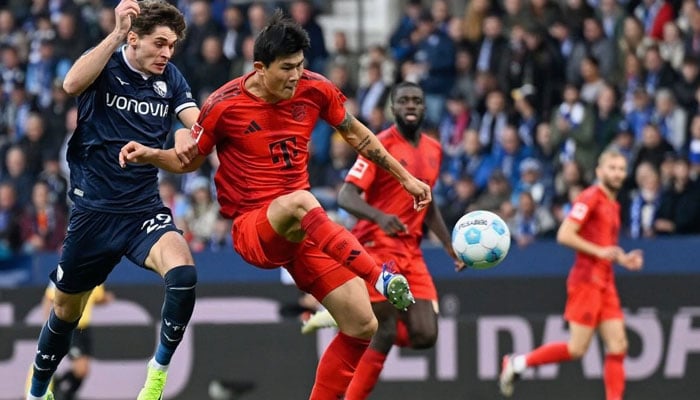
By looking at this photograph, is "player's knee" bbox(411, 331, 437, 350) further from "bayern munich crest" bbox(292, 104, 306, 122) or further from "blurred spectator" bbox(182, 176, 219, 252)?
"blurred spectator" bbox(182, 176, 219, 252)

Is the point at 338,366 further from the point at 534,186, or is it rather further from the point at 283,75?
the point at 534,186

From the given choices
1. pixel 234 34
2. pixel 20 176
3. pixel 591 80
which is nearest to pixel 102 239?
pixel 591 80

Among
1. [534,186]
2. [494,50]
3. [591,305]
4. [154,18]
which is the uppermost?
[154,18]

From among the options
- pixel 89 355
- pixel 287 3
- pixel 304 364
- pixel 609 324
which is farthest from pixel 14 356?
pixel 287 3

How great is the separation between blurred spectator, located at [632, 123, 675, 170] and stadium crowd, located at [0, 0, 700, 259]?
16 mm

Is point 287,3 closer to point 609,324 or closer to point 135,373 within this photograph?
point 135,373

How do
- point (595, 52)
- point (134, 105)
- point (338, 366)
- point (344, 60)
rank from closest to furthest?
point (338, 366)
point (134, 105)
point (595, 52)
point (344, 60)

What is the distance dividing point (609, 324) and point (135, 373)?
523 centimetres

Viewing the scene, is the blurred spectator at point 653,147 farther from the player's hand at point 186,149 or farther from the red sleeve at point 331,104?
the player's hand at point 186,149

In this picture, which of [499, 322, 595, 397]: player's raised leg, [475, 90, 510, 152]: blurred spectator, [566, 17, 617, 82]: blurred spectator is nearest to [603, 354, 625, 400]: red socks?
[499, 322, 595, 397]: player's raised leg

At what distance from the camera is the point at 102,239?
31.0 feet

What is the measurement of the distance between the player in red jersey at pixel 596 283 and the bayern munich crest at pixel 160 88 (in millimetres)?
4557

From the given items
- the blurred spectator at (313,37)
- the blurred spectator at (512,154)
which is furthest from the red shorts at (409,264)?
the blurred spectator at (313,37)

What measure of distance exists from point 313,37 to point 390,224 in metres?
10.1
